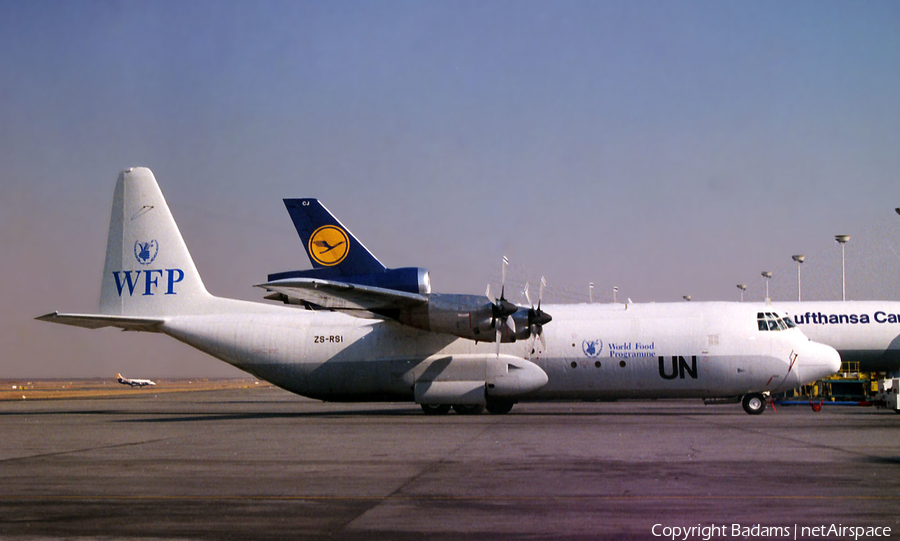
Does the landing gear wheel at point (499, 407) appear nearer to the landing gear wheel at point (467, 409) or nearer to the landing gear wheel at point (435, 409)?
the landing gear wheel at point (467, 409)

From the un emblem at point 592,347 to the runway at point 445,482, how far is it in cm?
700

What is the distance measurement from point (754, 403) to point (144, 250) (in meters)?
25.4

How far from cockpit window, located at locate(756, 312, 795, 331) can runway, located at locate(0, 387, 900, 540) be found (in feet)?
23.4

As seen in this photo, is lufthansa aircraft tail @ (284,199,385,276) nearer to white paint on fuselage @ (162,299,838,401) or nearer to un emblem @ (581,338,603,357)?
white paint on fuselage @ (162,299,838,401)

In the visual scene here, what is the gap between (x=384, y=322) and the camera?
3384 centimetres

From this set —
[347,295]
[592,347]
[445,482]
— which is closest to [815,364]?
[592,347]

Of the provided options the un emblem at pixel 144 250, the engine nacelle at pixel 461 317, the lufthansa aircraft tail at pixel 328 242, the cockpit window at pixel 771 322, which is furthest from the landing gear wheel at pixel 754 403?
the un emblem at pixel 144 250

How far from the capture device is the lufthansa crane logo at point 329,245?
35781 mm

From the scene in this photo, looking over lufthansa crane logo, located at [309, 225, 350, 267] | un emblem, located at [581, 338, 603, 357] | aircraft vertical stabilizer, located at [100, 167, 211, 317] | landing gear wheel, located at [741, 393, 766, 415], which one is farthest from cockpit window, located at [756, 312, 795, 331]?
→ aircraft vertical stabilizer, located at [100, 167, 211, 317]

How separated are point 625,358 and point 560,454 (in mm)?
14523

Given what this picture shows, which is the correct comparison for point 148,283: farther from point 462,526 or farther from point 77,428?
point 462,526

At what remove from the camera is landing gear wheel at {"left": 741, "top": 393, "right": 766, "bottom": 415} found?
32.5 m

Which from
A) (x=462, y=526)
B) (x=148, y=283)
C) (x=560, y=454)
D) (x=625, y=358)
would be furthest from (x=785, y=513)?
(x=148, y=283)

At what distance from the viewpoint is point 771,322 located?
3216 centimetres
